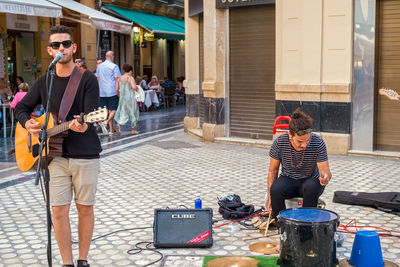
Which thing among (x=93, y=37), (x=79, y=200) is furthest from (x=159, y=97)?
(x=79, y=200)

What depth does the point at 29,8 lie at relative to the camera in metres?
12.9

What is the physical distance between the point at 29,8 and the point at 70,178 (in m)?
9.31

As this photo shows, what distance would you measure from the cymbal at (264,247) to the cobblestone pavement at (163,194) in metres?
0.08

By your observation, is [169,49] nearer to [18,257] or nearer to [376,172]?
[376,172]

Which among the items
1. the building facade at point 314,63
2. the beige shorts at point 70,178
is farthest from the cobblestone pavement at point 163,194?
the beige shorts at point 70,178

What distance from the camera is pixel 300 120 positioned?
5.28 meters

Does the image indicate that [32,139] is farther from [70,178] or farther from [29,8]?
[29,8]

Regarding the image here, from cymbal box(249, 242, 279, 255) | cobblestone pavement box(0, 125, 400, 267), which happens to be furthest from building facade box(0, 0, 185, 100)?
cymbal box(249, 242, 279, 255)

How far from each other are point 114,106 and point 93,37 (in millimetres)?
8213

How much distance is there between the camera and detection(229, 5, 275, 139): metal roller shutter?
11.5 meters

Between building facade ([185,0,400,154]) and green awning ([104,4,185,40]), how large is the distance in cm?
1107

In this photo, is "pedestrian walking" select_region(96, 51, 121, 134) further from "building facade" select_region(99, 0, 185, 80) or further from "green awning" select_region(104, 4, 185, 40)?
"green awning" select_region(104, 4, 185, 40)

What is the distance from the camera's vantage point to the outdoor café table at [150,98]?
2050 cm

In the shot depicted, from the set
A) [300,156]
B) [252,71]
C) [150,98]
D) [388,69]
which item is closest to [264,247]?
[300,156]
